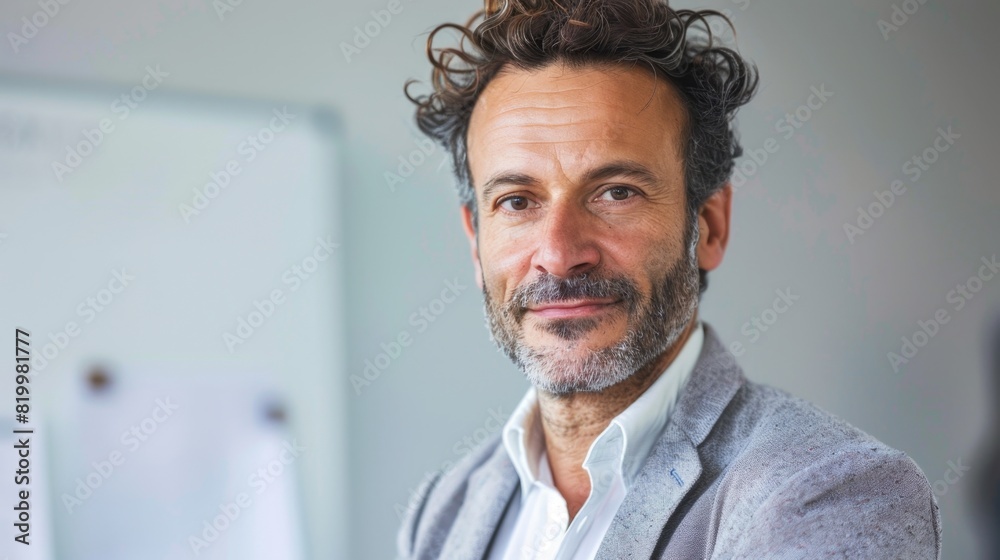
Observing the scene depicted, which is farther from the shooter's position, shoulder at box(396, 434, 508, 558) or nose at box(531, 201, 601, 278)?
shoulder at box(396, 434, 508, 558)

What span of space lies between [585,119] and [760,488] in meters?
0.68

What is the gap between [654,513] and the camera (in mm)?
1238

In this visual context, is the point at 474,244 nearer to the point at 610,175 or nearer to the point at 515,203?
the point at 515,203

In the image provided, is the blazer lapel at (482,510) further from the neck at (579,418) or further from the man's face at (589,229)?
the man's face at (589,229)

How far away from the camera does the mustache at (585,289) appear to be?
1.38 meters

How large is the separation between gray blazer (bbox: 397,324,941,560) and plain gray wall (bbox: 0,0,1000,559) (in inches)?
42.4

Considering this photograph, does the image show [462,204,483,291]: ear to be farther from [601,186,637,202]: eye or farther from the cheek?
[601,186,637,202]: eye

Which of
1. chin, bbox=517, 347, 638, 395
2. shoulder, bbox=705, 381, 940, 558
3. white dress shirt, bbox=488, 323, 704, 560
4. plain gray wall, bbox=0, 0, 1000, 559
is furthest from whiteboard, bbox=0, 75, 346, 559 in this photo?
shoulder, bbox=705, 381, 940, 558

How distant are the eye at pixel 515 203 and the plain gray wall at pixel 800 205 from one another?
1.11 m

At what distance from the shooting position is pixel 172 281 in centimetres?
232

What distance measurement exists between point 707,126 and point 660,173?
22 cm

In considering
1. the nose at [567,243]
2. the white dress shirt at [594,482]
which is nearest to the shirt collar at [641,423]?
the white dress shirt at [594,482]

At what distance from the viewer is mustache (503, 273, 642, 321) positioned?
1.38m

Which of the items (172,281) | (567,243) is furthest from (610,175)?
(172,281)
